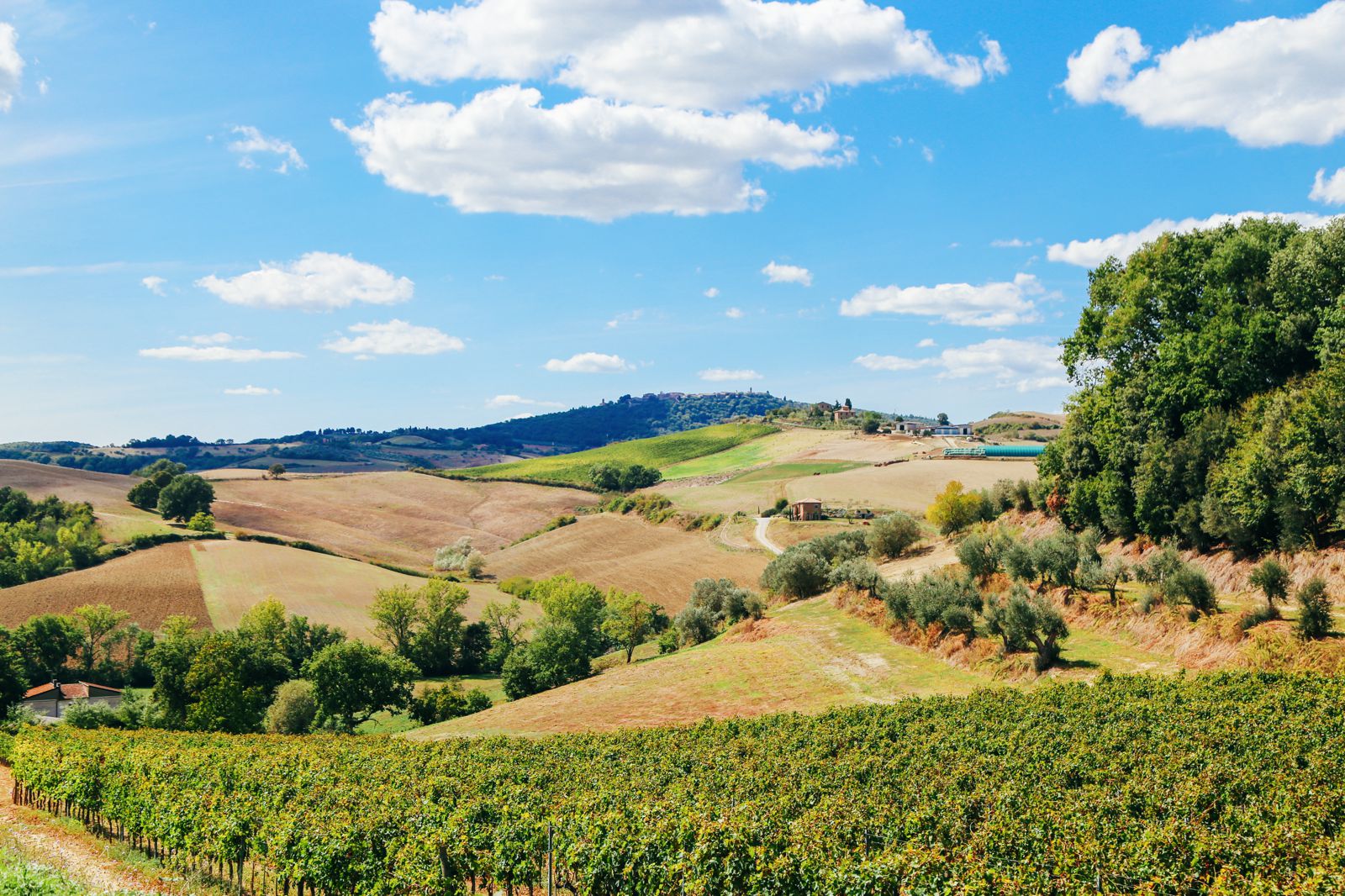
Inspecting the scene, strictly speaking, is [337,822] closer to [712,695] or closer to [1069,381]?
[712,695]

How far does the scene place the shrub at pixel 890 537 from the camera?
71.2 meters

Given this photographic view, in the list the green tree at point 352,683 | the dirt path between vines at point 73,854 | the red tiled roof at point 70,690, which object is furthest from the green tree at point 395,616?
the dirt path between vines at point 73,854

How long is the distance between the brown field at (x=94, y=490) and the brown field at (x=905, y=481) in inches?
3613

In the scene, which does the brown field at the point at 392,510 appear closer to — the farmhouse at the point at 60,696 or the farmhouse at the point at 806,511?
the farmhouse at the point at 60,696

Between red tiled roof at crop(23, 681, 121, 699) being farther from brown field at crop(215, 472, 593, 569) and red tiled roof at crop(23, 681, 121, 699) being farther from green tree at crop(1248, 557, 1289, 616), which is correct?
green tree at crop(1248, 557, 1289, 616)

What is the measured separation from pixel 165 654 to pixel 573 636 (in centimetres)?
3199

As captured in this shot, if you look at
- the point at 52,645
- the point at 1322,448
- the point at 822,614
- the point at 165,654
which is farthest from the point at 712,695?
the point at 52,645

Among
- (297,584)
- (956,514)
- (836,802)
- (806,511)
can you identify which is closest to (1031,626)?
(836,802)

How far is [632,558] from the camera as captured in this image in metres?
109

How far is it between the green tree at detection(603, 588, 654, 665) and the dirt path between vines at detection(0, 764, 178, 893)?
162 ft

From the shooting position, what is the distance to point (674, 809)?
71.0ft

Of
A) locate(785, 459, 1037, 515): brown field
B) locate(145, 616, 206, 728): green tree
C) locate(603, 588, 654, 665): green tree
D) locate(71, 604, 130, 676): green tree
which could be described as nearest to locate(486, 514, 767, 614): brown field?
locate(603, 588, 654, 665): green tree

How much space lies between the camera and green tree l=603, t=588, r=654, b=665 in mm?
81188

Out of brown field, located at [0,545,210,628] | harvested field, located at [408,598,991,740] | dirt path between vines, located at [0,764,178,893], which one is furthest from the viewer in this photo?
brown field, located at [0,545,210,628]
